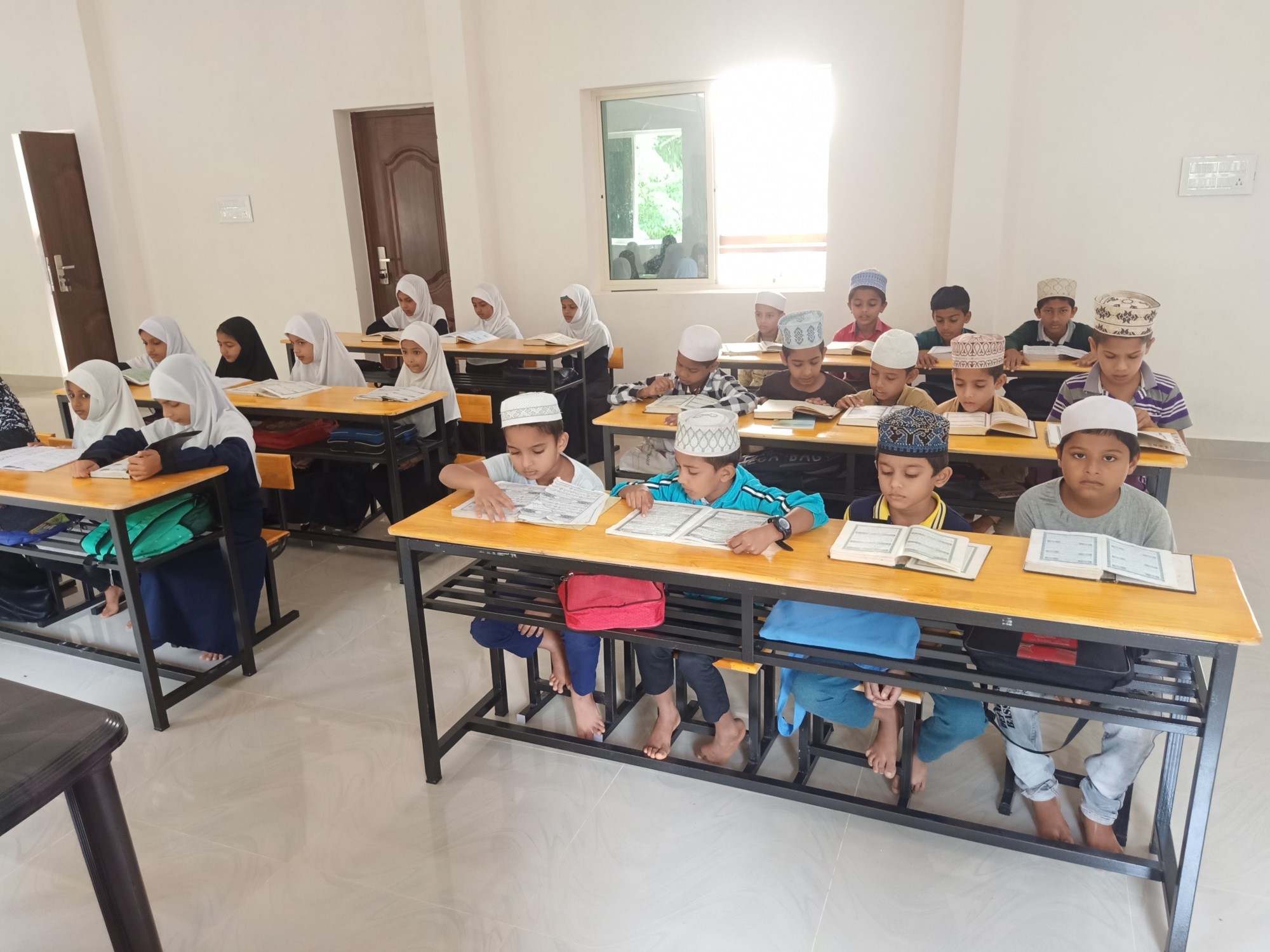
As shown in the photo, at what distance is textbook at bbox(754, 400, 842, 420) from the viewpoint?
3.37 meters

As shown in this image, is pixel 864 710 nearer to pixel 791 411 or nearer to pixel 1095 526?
pixel 1095 526

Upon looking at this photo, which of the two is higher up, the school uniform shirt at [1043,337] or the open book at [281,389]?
the school uniform shirt at [1043,337]

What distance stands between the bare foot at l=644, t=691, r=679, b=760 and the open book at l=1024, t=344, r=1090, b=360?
9.81ft

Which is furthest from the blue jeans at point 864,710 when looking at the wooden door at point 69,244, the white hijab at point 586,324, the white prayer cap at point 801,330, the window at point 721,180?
the wooden door at point 69,244

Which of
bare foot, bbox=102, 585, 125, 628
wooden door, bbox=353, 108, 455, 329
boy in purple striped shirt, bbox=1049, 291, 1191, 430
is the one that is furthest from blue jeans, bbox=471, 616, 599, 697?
wooden door, bbox=353, 108, 455, 329

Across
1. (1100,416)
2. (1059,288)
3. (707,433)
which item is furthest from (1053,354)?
(707,433)

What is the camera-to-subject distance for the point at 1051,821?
81.4 inches

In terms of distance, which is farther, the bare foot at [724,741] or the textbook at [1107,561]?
the bare foot at [724,741]

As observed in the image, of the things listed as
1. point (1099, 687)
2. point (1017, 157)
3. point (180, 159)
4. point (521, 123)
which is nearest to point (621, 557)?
point (1099, 687)

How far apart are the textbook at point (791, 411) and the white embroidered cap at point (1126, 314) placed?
103 centimetres

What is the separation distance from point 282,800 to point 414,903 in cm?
62

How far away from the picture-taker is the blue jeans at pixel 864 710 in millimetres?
2059

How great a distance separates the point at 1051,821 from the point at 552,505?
146cm

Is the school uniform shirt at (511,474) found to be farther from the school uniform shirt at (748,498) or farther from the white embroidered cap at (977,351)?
the white embroidered cap at (977,351)
